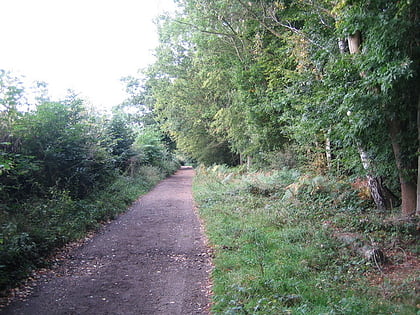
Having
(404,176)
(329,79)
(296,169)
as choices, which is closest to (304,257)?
(404,176)

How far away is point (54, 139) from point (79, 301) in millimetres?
7167

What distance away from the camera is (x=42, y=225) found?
7707mm

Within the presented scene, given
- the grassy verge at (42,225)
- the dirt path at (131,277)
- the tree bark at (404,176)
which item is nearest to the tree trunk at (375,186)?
the tree bark at (404,176)

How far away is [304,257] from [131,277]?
10.6 feet

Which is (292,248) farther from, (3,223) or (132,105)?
(132,105)

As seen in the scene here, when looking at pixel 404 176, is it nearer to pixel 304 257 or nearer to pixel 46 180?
pixel 304 257

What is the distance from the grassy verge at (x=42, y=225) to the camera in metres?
5.77

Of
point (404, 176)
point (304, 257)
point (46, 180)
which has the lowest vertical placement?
point (304, 257)

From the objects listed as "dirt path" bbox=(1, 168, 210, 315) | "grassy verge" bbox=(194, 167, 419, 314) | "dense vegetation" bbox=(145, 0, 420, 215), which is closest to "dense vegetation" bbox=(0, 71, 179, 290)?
"dirt path" bbox=(1, 168, 210, 315)

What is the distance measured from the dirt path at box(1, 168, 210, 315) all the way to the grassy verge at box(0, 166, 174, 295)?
48cm

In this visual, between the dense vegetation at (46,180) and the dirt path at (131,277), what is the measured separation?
0.66 m

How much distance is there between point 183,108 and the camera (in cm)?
2723

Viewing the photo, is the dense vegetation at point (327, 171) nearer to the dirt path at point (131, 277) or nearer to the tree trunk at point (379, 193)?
the tree trunk at point (379, 193)

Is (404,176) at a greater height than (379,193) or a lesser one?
greater
